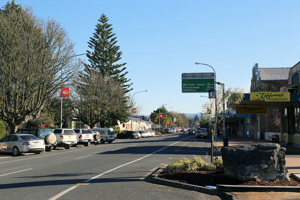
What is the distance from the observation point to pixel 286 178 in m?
9.55

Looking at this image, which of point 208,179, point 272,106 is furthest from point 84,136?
point 208,179

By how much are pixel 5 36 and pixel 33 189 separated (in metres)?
22.6

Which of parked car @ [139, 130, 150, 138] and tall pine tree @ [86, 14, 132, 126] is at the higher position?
tall pine tree @ [86, 14, 132, 126]

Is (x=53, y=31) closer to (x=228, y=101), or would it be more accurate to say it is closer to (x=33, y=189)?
(x=228, y=101)

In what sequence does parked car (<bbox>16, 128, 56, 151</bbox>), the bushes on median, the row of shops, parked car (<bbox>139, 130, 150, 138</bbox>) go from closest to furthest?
the bushes on median, parked car (<bbox>16, 128, 56, 151</bbox>), the row of shops, parked car (<bbox>139, 130, 150, 138</bbox>)

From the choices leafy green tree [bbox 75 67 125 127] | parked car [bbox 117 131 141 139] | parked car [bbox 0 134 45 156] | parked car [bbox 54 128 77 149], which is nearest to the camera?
parked car [bbox 0 134 45 156]

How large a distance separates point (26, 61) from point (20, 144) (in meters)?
8.68

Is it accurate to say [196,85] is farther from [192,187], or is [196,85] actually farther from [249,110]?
[192,187]

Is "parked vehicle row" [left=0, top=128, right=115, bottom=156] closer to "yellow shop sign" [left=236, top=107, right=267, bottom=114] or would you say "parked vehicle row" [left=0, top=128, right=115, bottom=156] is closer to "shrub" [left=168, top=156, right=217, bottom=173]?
"shrub" [left=168, top=156, right=217, bottom=173]

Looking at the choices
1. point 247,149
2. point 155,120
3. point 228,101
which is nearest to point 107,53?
point 228,101

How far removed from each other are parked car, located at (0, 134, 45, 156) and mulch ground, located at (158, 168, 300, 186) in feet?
47.7

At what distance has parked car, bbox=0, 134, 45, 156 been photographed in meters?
22.9

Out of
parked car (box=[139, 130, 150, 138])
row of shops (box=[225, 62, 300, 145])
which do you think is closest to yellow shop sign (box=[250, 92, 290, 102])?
row of shops (box=[225, 62, 300, 145])

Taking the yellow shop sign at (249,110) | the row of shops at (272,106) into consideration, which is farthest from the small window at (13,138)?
the yellow shop sign at (249,110)
